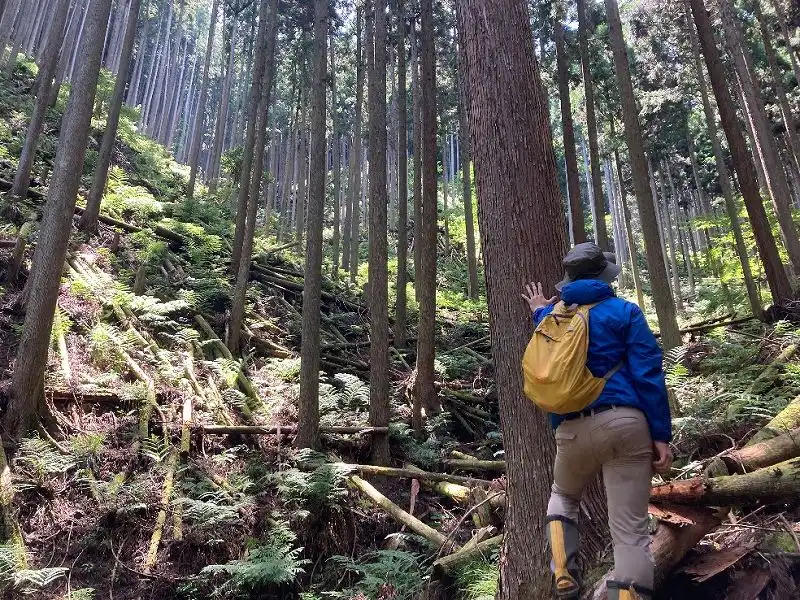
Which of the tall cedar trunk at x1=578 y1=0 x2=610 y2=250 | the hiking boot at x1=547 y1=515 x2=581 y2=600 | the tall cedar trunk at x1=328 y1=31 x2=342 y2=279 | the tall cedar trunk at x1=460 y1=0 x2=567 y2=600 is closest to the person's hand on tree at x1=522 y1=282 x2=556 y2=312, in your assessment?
the tall cedar trunk at x1=460 y1=0 x2=567 y2=600

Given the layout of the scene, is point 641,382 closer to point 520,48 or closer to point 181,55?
point 520,48

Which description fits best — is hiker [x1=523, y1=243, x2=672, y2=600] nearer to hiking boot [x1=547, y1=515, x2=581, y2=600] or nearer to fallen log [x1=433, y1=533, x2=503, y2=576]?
hiking boot [x1=547, y1=515, x2=581, y2=600]

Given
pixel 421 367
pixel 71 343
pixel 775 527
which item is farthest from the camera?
pixel 421 367

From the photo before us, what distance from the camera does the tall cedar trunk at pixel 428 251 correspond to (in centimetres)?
1002

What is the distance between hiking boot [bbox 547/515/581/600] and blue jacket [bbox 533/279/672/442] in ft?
1.88

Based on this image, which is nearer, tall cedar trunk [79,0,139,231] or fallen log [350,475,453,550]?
fallen log [350,475,453,550]

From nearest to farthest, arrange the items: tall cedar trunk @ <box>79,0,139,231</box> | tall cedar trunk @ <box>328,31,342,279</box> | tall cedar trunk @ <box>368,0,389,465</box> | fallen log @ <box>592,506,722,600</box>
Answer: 1. fallen log @ <box>592,506,722,600</box>
2. tall cedar trunk @ <box>368,0,389,465</box>
3. tall cedar trunk @ <box>79,0,139,231</box>
4. tall cedar trunk @ <box>328,31,342,279</box>

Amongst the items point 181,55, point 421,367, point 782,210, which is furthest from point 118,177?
point 181,55

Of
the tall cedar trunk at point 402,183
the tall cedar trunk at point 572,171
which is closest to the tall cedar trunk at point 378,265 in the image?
the tall cedar trunk at point 402,183

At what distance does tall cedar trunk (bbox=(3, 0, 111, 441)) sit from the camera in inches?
235

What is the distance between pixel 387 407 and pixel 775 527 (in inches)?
233

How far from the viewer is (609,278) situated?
309cm

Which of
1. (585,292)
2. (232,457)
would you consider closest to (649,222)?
(585,292)

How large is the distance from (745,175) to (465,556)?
355 inches
